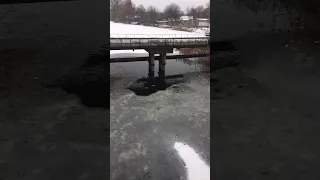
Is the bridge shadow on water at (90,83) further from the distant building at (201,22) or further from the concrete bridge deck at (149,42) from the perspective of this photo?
the distant building at (201,22)

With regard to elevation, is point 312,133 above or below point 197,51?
below

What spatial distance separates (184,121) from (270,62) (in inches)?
217

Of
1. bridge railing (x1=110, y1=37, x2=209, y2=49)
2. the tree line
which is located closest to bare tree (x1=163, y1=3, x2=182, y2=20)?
the tree line

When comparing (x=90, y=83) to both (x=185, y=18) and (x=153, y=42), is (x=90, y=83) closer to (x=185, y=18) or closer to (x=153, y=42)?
(x=153, y=42)

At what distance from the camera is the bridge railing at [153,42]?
802 inches

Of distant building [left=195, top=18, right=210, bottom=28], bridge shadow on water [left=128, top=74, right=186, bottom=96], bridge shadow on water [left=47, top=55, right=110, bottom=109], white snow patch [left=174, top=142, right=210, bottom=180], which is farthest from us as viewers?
distant building [left=195, top=18, right=210, bottom=28]

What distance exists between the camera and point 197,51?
1135 inches

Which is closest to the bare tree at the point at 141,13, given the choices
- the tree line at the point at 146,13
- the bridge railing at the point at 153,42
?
the tree line at the point at 146,13

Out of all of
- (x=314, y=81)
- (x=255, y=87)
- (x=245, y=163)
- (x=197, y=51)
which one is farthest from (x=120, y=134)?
(x=197, y=51)

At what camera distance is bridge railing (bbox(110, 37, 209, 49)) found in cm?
2036

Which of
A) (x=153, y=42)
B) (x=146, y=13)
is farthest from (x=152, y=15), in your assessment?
(x=153, y=42)

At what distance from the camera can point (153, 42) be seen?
2120cm

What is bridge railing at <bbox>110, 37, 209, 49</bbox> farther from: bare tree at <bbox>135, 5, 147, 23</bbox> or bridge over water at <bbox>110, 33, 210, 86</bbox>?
bare tree at <bbox>135, 5, 147, 23</bbox>

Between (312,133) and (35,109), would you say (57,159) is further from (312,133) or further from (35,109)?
(312,133)
